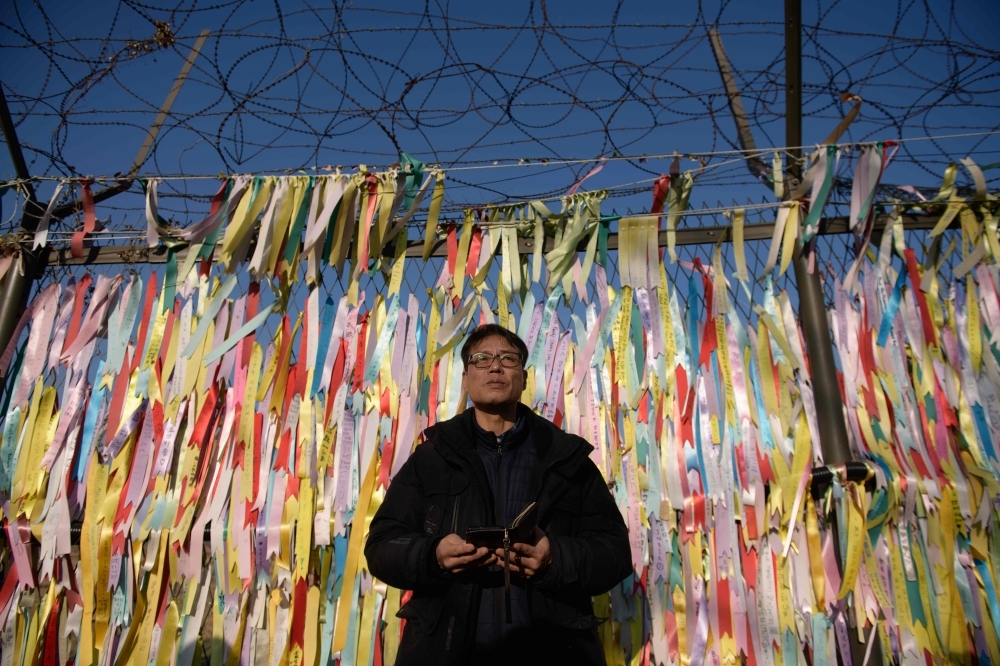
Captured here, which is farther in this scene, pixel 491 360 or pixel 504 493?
pixel 491 360

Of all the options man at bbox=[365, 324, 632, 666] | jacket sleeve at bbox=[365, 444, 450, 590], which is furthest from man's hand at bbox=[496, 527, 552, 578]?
jacket sleeve at bbox=[365, 444, 450, 590]

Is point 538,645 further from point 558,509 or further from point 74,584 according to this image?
point 74,584

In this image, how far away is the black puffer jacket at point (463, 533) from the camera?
1627mm

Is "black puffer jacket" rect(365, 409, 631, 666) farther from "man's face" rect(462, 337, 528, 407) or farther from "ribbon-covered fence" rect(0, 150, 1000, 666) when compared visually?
"ribbon-covered fence" rect(0, 150, 1000, 666)

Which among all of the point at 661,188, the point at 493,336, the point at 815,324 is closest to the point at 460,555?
the point at 493,336

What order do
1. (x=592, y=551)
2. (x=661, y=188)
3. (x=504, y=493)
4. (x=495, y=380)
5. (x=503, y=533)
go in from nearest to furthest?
(x=503, y=533)
(x=592, y=551)
(x=504, y=493)
(x=495, y=380)
(x=661, y=188)

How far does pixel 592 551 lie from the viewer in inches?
65.5

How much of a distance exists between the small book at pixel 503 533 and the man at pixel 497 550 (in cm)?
2

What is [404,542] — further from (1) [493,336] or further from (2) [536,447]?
(1) [493,336]

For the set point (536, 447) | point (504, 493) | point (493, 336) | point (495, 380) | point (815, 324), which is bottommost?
point (504, 493)

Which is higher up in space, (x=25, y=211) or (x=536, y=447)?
(x=25, y=211)

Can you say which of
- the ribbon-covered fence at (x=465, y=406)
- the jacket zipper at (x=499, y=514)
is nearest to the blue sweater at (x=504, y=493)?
the jacket zipper at (x=499, y=514)

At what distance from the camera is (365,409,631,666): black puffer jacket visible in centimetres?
163

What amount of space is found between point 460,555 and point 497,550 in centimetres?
8
